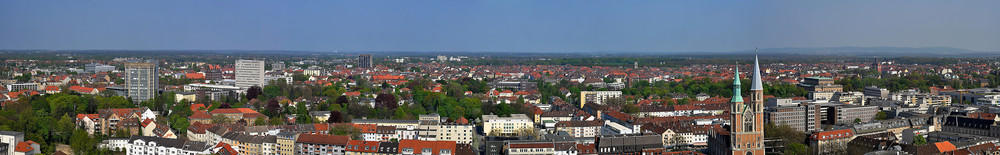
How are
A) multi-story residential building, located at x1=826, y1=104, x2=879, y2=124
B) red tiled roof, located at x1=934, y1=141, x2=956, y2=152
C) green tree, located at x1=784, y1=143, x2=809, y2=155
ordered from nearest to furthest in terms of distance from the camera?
red tiled roof, located at x1=934, y1=141, x2=956, y2=152
green tree, located at x1=784, y1=143, x2=809, y2=155
multi-story residential building, located at x1=826, y1=104, x2=879, y2=124

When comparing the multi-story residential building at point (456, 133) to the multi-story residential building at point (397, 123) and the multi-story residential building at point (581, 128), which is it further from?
the multi-story residential building at point (581, 128)

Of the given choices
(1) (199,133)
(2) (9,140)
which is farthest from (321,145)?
(2) (9,140)

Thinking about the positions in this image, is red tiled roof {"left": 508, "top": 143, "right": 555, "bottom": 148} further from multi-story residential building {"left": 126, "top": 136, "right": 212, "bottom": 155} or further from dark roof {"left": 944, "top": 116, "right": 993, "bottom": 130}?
dark roof {"left": 944, "top": 116, "right": 993, "bottom": 130}

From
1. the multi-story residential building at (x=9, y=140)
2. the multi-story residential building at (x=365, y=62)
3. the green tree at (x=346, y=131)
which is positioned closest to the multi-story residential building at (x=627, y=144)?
the green tree at (x=346, y=131)

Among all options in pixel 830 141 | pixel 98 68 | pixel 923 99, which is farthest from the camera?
pixel 98 68

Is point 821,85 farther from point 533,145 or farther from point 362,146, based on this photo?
point 362,146

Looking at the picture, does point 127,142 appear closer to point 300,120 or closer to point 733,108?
point 300,120

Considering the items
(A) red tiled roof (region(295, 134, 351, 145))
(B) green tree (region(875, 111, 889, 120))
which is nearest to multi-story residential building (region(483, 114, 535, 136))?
(A) red tiled roof (region(295, 134, 351, 145))
